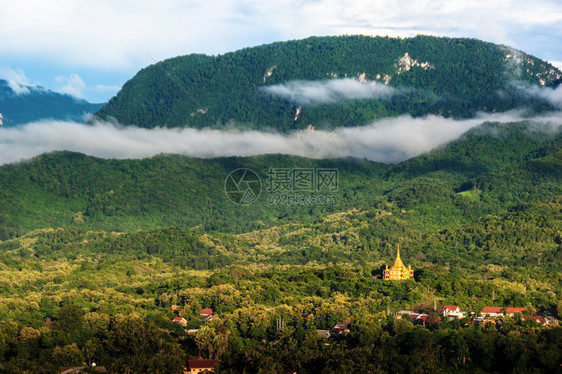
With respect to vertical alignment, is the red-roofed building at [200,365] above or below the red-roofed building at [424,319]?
below

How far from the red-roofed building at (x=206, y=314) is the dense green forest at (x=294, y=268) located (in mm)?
1025

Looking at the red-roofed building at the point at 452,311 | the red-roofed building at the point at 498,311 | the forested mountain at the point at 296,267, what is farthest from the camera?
the red-roofed building at the point at 498,311

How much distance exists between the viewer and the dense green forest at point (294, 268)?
6950 cm

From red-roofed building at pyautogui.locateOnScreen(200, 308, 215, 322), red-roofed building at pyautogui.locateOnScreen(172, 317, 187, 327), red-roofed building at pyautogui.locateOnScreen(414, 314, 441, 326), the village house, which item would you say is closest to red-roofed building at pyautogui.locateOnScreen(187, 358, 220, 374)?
the village house

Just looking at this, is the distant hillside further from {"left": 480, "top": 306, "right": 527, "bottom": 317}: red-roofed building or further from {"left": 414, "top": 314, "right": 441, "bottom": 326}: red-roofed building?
{"left": 414, "top": 314, "right": 441, "bottom": 326}: red-roofed building

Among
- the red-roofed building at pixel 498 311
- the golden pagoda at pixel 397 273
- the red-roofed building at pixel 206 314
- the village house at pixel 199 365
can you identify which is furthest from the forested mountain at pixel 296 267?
the golden pagoda at pixel 397 273

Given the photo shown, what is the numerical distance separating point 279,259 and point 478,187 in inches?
2028

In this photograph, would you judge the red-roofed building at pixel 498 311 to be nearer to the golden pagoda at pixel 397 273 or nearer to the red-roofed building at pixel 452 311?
the red-roofed building at pixel 452 311

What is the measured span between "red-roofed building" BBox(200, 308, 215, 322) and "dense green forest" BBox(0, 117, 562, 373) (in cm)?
102

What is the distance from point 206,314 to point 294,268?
85.5 ft

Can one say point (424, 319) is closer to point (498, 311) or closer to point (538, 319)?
point (498, 311)

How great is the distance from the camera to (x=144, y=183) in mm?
197750

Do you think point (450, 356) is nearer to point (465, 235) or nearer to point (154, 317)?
point (154, 317)

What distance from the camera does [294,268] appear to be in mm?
112875
